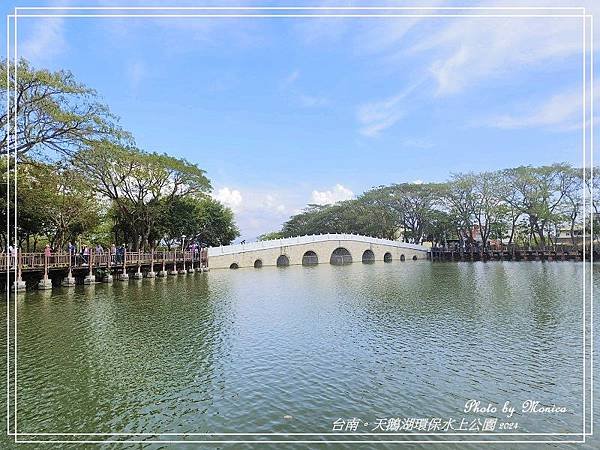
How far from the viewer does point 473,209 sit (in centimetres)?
3972

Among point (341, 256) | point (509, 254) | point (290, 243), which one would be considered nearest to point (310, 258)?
point (341, 256)

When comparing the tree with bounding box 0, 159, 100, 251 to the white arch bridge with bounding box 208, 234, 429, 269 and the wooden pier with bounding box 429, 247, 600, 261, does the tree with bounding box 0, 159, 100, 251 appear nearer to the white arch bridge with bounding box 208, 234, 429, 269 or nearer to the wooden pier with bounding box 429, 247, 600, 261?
the white arch bridge with bounding box 208, 234, 429, 269

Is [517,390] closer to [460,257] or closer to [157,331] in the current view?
[157,331]

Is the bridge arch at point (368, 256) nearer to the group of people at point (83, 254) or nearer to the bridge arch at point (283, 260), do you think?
the bridge arch at point (283, 260)

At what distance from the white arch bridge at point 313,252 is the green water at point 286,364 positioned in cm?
1949

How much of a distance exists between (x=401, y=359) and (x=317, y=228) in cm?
4788

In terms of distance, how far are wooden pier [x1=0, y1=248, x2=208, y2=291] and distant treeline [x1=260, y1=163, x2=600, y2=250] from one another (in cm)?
2441

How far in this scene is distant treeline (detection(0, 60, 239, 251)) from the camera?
500 inches

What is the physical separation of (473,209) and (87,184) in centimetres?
3275

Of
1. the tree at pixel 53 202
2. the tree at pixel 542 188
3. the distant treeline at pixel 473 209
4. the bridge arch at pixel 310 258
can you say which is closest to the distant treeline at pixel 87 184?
the tree at pixel 53 202

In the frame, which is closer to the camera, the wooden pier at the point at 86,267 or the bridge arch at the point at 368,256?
the wooden pier at the point at 86,267

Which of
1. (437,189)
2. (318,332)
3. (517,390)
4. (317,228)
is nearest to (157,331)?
(318,332)

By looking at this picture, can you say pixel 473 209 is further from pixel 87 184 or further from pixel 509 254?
pixel 87 184

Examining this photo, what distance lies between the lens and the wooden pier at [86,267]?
15.5 m
